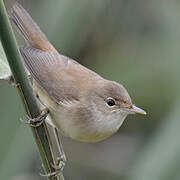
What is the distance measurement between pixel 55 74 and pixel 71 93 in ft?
0.71

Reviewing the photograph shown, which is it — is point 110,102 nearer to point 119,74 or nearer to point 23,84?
point 119,74

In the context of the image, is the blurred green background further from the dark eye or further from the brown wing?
the dark eye

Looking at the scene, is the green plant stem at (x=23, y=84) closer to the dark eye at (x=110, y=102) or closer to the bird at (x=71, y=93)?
the bird at (x=71, y=93)

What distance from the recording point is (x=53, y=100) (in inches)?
106

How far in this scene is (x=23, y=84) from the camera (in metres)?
1.68

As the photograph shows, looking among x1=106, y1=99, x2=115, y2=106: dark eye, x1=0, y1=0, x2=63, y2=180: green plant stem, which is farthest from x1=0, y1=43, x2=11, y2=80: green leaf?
x1=106, y1=99, x2=115, y2=106: dark eye

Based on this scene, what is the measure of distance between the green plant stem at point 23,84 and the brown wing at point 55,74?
0.68m

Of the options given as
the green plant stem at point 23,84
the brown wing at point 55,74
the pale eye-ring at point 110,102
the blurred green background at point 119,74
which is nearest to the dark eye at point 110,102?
the pale eye-ring at point 110,102

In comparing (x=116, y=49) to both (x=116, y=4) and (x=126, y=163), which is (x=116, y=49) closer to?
(x=116, y=4)

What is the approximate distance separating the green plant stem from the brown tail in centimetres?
101

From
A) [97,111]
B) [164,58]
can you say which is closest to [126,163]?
[164,58]

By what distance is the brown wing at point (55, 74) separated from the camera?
271 cm

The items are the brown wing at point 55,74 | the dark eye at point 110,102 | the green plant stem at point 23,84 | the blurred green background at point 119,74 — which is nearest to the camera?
the green plant stem at point 23,84

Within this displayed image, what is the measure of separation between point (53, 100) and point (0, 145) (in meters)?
0.52
